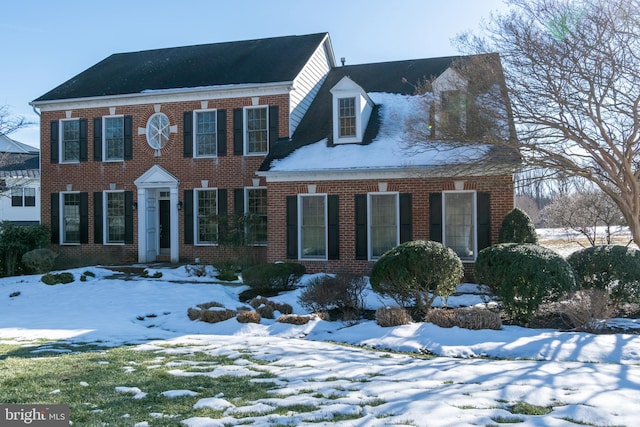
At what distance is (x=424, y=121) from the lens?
45.4 ft

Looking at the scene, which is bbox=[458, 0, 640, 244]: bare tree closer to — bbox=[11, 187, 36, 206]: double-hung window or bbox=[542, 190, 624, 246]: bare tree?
bbox=[542, 190, 624, 246]: bare tree

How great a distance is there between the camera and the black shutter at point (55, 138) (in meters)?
20.5

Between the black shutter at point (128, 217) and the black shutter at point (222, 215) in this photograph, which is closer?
the black shutter at point (222, 215)

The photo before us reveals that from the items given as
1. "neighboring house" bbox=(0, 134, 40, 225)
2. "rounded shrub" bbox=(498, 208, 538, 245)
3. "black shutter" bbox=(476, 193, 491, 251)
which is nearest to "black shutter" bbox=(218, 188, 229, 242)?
"black shutter" bbox=(476, 193, 491, 251)

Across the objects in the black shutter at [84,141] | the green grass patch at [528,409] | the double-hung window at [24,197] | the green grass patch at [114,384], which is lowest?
the green grass patch at [114,384]

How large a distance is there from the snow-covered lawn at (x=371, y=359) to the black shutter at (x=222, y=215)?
413cm

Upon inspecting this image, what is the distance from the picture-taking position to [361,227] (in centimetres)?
1569

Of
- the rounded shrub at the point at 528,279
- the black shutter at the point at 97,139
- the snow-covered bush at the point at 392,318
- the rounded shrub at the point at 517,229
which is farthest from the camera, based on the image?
the black shutter at the point at 97,139

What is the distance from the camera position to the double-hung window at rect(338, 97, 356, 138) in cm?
1673

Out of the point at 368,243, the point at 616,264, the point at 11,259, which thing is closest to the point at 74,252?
the point at 11,259

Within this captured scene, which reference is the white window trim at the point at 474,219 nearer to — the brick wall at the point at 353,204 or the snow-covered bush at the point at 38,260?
the brick wall at the point at 353,204

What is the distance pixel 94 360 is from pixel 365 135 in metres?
11.7

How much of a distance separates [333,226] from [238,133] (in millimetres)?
5189

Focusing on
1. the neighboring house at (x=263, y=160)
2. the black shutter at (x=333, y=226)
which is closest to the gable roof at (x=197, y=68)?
the neighboring house at (x=263, y=160)
